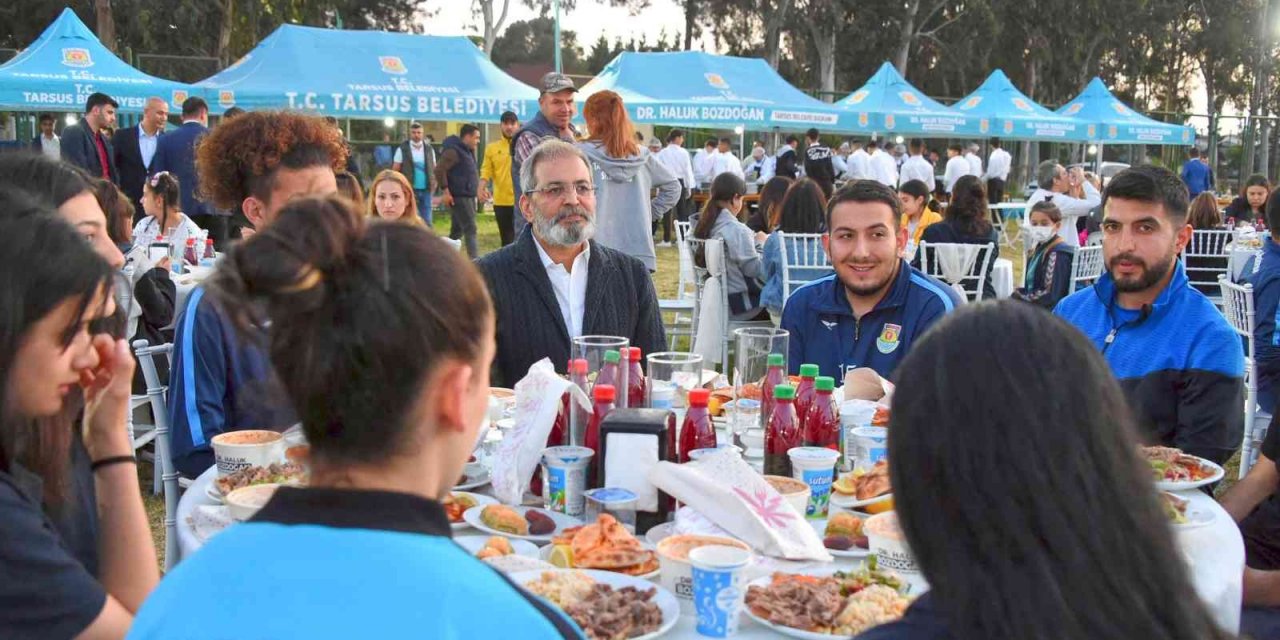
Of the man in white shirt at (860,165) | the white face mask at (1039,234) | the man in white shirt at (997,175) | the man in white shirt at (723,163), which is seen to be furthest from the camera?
the man in white shirt at (997,175)

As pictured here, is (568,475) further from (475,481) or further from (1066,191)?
(1066,191)

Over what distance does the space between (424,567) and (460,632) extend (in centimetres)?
7

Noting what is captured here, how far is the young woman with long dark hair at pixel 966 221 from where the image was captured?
7871 mm

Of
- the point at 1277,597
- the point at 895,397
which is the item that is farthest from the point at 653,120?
the point at 895,397

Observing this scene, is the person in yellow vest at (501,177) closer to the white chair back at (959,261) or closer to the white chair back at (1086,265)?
the white chair back at (959,261)

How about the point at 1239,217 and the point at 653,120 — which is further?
the point at 653,120

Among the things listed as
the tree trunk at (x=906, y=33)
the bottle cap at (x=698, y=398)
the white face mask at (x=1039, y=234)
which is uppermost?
the tree trunk at (x=906, y=33)

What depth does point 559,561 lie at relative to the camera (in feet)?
6.35

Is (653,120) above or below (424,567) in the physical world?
above

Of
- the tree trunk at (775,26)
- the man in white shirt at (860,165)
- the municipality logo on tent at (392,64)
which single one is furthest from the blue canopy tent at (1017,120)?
the tree trunk at (775,26)

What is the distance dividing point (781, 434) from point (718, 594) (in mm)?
802

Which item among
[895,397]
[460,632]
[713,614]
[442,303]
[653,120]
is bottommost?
[713,614]

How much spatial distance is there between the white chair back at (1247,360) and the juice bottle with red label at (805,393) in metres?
2.26

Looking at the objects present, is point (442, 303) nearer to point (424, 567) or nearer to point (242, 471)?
point (424, 567)
